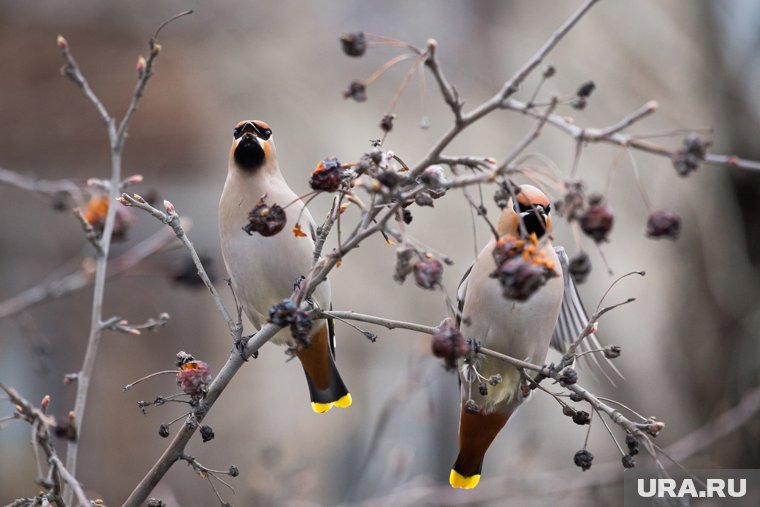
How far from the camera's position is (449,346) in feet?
4.76

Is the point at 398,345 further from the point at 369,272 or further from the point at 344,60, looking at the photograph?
the point at 344,60

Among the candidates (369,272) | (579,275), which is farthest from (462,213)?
(579,275)

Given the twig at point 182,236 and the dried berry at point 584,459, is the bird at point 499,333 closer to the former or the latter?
the dried berry at point 584,459

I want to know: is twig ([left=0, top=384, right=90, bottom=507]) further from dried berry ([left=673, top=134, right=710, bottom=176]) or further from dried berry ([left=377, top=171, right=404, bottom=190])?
dried berry ([left=673, top=134, right=710, bottom=176])

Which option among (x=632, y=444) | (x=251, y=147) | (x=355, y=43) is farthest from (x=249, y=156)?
(x=632, y=444)

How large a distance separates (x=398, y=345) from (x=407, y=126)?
172cm

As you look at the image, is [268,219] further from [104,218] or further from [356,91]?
[104,218]

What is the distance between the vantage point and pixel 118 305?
614 cm

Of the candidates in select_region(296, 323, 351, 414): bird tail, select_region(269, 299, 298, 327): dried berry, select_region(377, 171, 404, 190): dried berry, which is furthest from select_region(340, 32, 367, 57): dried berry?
select_region(296, 323, 351, 414): bird tail

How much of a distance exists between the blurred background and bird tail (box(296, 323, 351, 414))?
266cm

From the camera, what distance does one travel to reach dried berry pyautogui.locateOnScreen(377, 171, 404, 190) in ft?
4.42

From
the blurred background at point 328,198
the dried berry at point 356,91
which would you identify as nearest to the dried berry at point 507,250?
Result: the dried berry at point 356,91

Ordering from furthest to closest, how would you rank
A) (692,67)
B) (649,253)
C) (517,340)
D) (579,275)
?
(649,253) → (692,67) → (517,340) → (579,275)

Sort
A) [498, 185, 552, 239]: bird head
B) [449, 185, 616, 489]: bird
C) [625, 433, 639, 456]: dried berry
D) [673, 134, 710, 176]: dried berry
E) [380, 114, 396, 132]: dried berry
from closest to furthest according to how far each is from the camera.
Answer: [673, 134, 710, 176]: dried berry
[380, 114, 396, 132]: dried berry
[625, 433, 639, 456]: dried berry
[498, 185, 552, 239]: bird head
[449, 185, 616, 489]: bird
